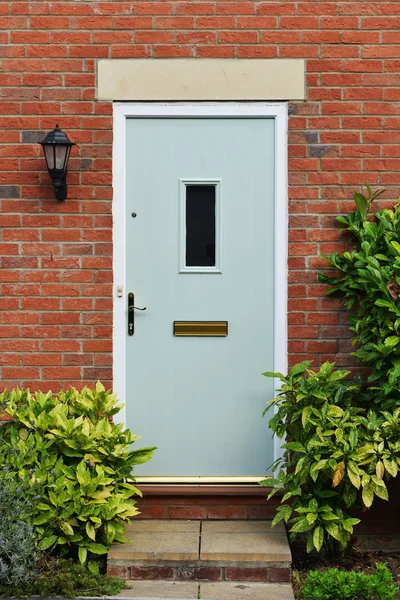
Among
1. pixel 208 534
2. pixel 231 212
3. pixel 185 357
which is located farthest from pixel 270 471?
pixel 231 212

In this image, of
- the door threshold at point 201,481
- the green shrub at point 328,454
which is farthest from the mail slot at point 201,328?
the door threshold at point 201,481

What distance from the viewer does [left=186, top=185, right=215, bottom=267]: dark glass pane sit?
4.95 metres

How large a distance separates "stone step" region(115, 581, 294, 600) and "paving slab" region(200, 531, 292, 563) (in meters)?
0.13

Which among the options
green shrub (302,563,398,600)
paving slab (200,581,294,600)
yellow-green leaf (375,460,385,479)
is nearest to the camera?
green shrub (302,563,398,600)

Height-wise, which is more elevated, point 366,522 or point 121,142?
point 121,142

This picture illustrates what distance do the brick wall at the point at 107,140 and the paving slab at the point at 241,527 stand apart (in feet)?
3.45

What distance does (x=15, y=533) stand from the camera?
4.00m

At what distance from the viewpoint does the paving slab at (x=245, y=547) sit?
4.31 m

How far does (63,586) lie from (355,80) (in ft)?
11.0

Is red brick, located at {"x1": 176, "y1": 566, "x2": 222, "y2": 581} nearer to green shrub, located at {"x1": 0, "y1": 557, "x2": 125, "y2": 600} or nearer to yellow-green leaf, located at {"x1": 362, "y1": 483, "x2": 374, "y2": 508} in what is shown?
green shrub, located at {"x1": 0, "y1": 557, "x2": 125, "y2": 600}

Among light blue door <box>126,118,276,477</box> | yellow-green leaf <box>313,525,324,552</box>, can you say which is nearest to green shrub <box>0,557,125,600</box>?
light blue door <box>126,118,276,477</box>

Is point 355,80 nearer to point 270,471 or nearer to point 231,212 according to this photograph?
point 231,212

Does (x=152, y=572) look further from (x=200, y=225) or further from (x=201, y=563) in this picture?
(x=200, y=225)

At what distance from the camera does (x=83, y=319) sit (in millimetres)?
4891
